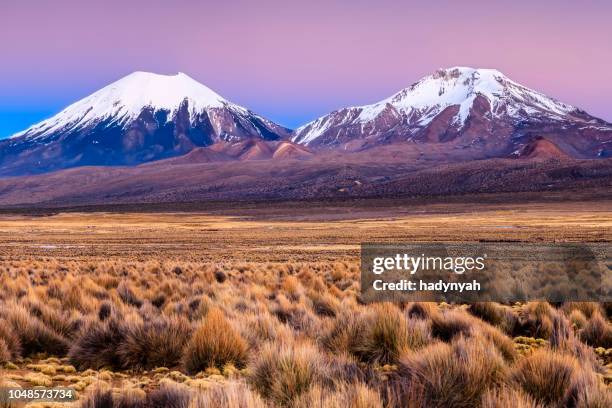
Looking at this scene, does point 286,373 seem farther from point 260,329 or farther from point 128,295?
point 128,295

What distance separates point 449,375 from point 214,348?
334 centimetres

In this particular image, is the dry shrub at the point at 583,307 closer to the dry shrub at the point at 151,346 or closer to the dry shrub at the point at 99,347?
the dry shrub at the point at 151,346

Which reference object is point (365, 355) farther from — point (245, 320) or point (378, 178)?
point (378, 178)

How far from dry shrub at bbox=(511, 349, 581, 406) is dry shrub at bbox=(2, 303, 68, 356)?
6380mm

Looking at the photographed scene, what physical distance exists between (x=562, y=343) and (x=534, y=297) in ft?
17.7

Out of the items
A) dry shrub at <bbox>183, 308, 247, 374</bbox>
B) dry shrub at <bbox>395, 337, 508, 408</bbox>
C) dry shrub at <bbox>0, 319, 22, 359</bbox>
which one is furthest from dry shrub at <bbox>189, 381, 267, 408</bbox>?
dry shrub at <bbox>0, 319, 22, 359</bbox>

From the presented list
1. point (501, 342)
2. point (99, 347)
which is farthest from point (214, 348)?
point (501, 342)

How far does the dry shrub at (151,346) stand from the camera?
8531mm

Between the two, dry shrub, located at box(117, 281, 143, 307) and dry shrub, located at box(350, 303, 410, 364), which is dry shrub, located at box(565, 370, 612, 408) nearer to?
dry shrub, located at box(350, 303, 410, 364)

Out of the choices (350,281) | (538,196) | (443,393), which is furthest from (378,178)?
(443,393)

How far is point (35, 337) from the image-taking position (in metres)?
9.57

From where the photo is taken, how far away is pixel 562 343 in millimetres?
8234

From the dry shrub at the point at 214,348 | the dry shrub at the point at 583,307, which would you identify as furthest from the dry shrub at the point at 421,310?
the dry shrub at the point at 214,348
